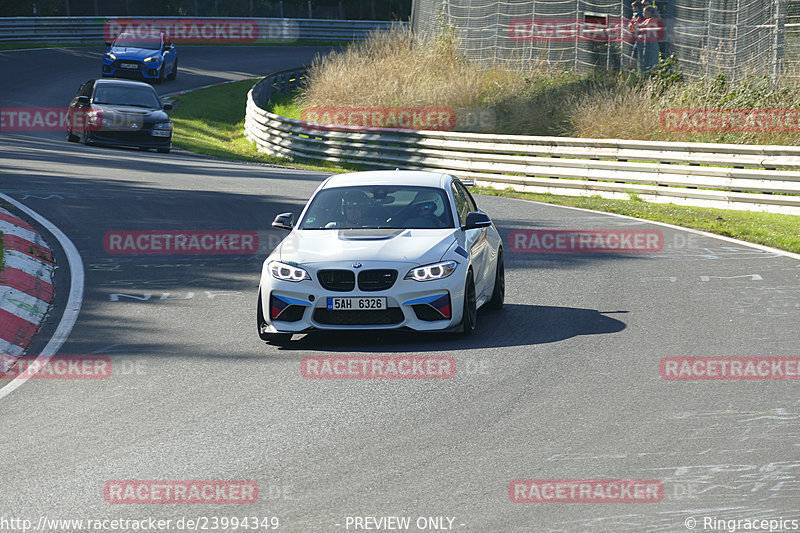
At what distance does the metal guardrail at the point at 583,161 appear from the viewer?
1998 cm

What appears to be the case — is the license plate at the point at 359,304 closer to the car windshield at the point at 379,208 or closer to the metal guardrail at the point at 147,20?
the car windshield at the point at 379,208

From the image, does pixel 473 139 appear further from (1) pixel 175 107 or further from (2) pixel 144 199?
(1) pixel 175 107

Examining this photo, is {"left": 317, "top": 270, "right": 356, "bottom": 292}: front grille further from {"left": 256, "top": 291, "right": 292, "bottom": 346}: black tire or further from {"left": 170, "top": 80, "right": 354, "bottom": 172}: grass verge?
{"left": 170, "top": 80, "right": 354, "bottom": 172}: grass verge

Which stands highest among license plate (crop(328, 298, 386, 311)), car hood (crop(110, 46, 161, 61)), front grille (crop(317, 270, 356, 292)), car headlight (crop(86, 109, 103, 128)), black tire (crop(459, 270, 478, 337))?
front grille (crop(317, 270, 356, 292))

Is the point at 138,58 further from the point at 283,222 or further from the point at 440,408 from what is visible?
the point at 440,408

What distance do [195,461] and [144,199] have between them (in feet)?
41.8

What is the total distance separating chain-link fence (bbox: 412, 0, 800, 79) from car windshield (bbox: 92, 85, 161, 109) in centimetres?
1144

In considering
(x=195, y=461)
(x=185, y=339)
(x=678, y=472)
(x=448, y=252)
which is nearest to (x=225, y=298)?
(x=185, y=339)

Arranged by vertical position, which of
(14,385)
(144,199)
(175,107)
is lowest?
(175,107)

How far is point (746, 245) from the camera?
624 inches

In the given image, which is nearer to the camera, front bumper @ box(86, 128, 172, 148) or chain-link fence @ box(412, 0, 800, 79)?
chain-link fence @ box(412, 0, 800, 79)

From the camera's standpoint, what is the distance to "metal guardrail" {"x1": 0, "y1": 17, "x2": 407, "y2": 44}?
51812mm

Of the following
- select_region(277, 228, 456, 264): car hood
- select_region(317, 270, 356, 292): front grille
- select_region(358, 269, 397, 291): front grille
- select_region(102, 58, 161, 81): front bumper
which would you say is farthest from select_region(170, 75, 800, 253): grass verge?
select_region(317, 270, 356, 292): front grille

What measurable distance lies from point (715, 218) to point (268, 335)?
10.7 meters
